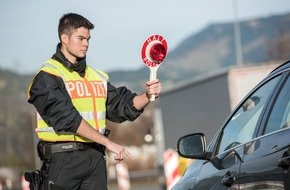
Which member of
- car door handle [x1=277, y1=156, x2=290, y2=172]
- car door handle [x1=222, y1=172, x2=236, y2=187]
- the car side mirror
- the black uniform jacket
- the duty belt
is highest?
the black uniform jacket

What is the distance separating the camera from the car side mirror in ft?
21.9

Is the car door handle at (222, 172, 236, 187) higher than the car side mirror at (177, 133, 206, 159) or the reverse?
the reverse

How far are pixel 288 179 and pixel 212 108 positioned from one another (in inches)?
709

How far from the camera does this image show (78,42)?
281 inches

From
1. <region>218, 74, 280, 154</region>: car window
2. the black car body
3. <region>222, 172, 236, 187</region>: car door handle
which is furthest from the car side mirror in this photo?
<region>222, 172, 236, 187</region>: car door handle

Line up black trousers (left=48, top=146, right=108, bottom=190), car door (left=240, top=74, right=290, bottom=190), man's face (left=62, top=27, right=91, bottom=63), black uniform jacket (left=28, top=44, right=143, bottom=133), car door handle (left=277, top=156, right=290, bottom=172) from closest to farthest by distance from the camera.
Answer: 1. car door handle (left=277, top=156, right=290, bottom=172)
2. car door (left=240, top=74, right=290, bottom=190)
3. black uniform jacket (left=28, top=44, right=143, bottom=133)
4. black trousers (left=48, top=146, right=108, bottom=190)
5. man's face (left=62, top=27, right=91, bottom=63)

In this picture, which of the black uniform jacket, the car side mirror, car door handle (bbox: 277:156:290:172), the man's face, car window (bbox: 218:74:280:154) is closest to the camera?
car door handle (bbox: 277:156:290:172)

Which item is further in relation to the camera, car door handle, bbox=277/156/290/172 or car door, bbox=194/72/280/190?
car door, bbox=194/72/280/190

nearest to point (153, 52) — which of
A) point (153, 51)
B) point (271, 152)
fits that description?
point (153, 51)

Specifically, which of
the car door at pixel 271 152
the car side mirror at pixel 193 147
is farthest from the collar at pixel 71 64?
the car door at pixel 271 152

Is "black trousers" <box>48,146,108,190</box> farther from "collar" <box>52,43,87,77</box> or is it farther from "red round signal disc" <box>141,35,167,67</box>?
"red round signal disc" <box>141,35,167,67</box>

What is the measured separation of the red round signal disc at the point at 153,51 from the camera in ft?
22.4

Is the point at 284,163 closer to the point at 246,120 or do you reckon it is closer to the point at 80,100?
the point at 246,120

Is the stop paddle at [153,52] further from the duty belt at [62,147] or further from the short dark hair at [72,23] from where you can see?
the duty belt at [62,147]
